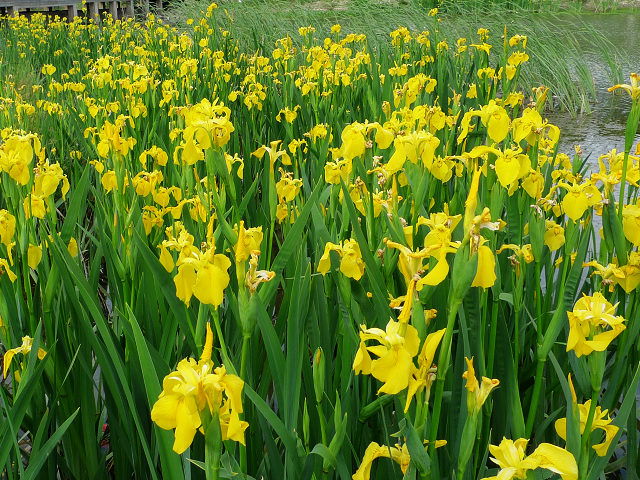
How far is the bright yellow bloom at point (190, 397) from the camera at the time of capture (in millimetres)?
646

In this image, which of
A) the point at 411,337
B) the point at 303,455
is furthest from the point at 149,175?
the point at 411,337

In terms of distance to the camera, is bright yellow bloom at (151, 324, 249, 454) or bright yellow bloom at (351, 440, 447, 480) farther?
bright yellow bloom at (351, 440, 447, 480)

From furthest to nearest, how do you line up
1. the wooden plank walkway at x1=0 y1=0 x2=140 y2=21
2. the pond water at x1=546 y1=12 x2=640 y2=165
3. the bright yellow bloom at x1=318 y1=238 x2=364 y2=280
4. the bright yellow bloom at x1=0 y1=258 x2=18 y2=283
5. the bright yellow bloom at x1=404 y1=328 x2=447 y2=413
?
the wooden plank walkway at x1=0 y1=0 x2=140 y2=21 → the pond water at x1=546 y1=12 x2=640 y2=165 → the bright yellow bloom at x1=0 y1=258 x2=18 y2=283 → the bright yellow bloom at x1=318 y1=238 x2=364 y2=280 → the bright yellow bloom at x1=404 y1=328 x2=447 y2=413

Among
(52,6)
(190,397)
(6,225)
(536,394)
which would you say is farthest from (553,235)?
(52,6)

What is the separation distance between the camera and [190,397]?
0.65 meters

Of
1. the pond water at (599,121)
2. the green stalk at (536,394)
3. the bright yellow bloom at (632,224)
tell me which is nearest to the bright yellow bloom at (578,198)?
the bright yellow bloom at (632,224)

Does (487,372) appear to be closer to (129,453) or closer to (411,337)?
(411,337)

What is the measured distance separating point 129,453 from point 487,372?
0.68m

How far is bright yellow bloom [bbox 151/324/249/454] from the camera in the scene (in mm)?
646

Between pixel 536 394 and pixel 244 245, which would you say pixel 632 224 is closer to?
pixel 536 394

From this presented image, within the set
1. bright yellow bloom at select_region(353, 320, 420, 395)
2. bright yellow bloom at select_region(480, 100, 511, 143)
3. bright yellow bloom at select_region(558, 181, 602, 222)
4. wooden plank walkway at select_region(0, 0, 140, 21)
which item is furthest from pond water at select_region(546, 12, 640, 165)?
wooden plank walkway at select_region(0, 0, 140, 21)

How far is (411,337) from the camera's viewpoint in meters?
0.76

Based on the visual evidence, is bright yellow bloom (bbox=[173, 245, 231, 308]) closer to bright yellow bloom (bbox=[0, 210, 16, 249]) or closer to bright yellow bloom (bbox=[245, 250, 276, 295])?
bright yellow bloom (bbox=[245, 250, 276, 295])

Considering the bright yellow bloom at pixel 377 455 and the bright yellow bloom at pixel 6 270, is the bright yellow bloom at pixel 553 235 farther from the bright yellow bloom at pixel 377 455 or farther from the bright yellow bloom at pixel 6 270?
the bright yellow bloom at pixel 6 270
